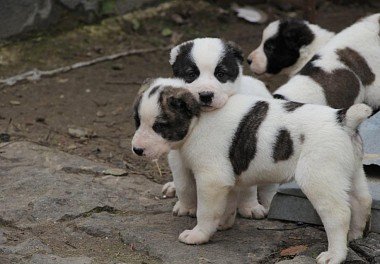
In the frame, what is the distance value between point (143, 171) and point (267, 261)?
2203 mm

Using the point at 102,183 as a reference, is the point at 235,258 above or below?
above

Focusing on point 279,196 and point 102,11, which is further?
point 102,11

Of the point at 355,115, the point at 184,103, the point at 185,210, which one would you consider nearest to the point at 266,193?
the point at 185,210

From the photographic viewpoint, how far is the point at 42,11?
33.0 ft

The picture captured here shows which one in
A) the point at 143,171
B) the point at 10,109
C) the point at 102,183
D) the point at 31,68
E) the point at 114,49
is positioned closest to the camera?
the point at 102,183

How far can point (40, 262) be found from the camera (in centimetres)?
535

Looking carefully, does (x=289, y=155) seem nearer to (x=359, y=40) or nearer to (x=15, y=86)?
(x=359, y=40)

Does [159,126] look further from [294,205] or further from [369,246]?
[369,246]

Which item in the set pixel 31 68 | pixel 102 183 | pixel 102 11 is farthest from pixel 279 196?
pixel 102 11

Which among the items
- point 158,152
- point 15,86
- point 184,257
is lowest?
point 15,86

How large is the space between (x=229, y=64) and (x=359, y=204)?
→ 1.38m

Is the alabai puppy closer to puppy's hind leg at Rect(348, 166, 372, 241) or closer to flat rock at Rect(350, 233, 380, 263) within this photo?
puppy's hind leg at Rect(348, 166, 372, 241)

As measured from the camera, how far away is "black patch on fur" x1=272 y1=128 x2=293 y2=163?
5410mm

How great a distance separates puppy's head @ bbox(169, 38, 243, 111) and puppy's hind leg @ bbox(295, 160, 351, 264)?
0.92 m
